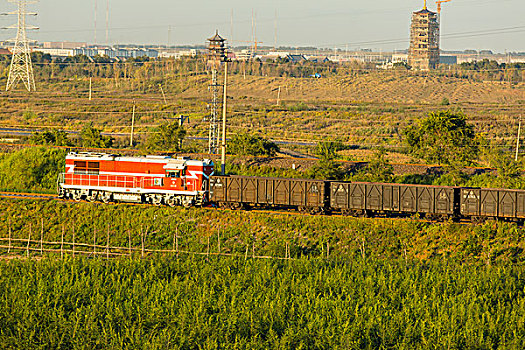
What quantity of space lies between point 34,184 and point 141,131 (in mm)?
50869

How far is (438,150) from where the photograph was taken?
59031mm

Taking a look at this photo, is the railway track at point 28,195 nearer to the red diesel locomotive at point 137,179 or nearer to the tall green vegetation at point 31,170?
the red diesel locomotive at point 137,179

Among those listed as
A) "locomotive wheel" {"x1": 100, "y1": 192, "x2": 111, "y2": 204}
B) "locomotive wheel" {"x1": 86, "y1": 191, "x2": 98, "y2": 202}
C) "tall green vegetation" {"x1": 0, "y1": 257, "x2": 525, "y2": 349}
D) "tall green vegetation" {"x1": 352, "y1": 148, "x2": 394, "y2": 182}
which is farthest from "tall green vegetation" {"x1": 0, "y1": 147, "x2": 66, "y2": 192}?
"tall green vegetation" {"x1": 352, "y1": 148, "x2": 394, "y2": 182}

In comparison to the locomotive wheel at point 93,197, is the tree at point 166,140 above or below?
above

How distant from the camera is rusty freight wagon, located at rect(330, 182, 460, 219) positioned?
44.4 m

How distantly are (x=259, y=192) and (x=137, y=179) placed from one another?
10.5 metres

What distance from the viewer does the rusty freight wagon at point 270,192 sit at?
47375 millimetres

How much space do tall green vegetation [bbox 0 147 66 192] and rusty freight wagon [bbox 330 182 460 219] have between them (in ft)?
95.0

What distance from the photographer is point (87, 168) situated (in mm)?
53125

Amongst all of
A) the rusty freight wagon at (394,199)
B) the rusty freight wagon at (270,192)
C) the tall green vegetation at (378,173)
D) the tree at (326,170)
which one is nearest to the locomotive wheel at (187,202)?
the rusty freight wagon at (270,192)

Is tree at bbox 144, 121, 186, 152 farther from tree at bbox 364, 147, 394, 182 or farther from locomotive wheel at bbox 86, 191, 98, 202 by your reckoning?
tree at bbox 364, 147, 394, 182

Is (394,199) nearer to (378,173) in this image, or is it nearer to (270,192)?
(270,192)

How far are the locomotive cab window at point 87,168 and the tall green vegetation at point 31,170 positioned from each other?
27.0 ft

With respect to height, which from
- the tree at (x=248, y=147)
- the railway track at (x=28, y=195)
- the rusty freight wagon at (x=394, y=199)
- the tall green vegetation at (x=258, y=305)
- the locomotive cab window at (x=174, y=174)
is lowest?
the tall green vegetation at (x=258, y=305)
